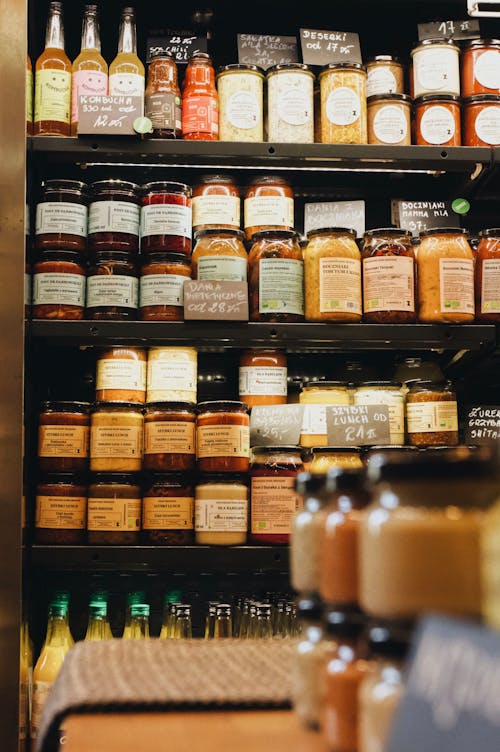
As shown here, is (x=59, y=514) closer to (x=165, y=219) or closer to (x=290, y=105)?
(x=165, y=219)

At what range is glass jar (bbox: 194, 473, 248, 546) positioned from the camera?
2.05m

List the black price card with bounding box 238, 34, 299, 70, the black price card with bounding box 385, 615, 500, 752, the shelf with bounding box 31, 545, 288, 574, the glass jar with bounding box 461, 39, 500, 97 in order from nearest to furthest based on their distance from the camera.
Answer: the black price card with bounding box 385, 615, 500, 752
the shelf with bounding box 31, 545, 288, 574
the glass jar with bounding box 461, 39, 500, 97
the black price card with bounding box 238, 34, 299, 70

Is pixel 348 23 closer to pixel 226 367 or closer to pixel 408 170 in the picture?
pixel 408 170

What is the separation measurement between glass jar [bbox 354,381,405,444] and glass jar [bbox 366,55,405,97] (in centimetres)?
72

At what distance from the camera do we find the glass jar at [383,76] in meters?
2.27

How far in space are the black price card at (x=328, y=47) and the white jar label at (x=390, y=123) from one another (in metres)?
0.24

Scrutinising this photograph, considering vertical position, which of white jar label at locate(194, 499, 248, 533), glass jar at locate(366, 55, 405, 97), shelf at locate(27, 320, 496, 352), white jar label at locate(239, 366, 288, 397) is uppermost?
glass jar at locate(366, 55, 405, 97)

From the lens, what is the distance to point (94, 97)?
2121mm

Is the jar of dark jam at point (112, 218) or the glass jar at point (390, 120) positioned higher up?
the glass jar at point (390, 120)

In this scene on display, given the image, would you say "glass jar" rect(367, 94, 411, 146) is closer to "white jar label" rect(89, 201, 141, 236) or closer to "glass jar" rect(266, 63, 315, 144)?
"glass jar" rect(266, 63, 315, 144)

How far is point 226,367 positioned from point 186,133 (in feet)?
2.10

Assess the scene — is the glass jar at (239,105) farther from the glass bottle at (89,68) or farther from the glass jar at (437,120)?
the glass jar at (437,120)

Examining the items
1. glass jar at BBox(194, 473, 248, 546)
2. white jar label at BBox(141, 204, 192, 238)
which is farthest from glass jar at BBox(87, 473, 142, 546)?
white jar label at BBox(141, 204, 192, 238)

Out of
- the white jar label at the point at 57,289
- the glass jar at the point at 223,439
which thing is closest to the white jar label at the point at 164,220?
the white jar label at the point at 57,289
